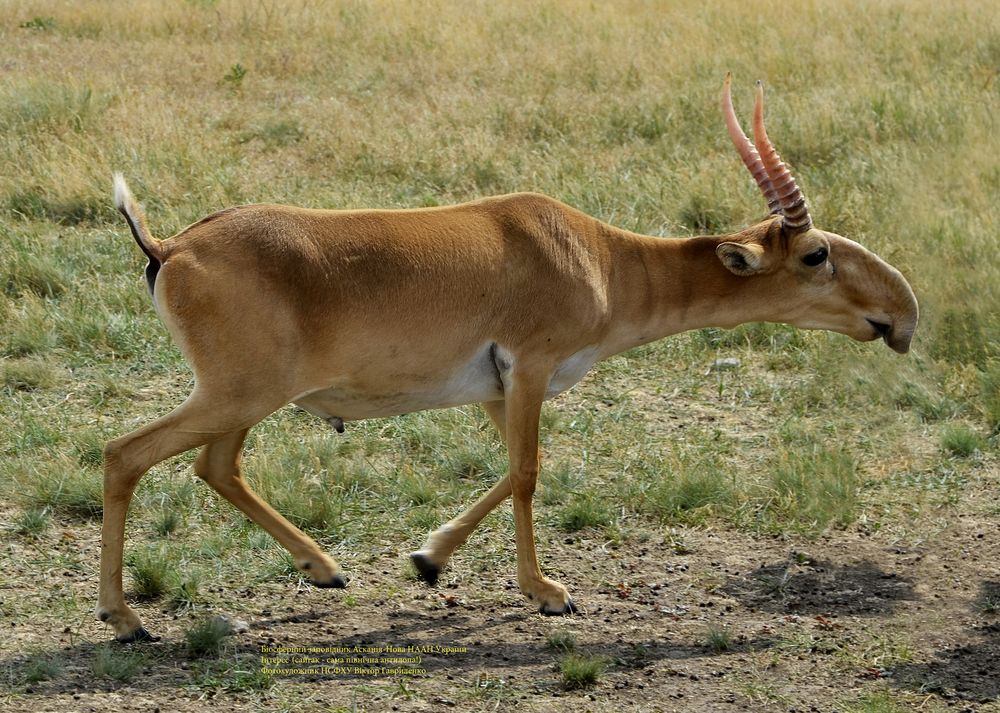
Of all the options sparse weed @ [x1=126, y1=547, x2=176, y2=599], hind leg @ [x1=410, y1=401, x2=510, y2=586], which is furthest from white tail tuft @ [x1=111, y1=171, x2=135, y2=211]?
hind leg @ [x1=410, y1=401, x2=510, y2=586]

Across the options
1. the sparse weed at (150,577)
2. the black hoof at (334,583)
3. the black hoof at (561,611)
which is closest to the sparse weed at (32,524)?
the sparse weed at (150,577)

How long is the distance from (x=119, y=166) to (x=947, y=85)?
8307 millimetres

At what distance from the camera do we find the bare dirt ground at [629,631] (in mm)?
5199

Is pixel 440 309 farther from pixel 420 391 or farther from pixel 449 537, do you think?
pixel 449 537

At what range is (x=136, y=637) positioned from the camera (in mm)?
5496

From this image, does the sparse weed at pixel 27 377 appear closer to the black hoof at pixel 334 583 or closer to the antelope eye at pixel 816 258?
the black hoof at pixel 334 583

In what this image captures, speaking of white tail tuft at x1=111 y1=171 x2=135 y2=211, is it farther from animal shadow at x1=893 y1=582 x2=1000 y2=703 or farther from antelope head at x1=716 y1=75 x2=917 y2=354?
animal shadow at x1=893 y1=582 x2=1000 y2=703

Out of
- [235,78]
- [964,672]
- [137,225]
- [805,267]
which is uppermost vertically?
[235,78]

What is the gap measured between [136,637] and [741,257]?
3101 millimetres

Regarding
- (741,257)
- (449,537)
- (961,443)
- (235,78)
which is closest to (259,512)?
(449,537)

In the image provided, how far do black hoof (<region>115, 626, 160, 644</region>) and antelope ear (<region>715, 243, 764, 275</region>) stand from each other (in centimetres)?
298

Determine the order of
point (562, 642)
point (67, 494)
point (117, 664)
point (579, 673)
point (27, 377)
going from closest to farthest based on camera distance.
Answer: point (117, 664), point (579, 673), point (562, 642), point (67, 494), point (27, 377)

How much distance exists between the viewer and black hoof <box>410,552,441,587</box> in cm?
620

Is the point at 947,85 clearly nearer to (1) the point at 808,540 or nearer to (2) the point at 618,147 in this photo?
(2) the point at 618,147
